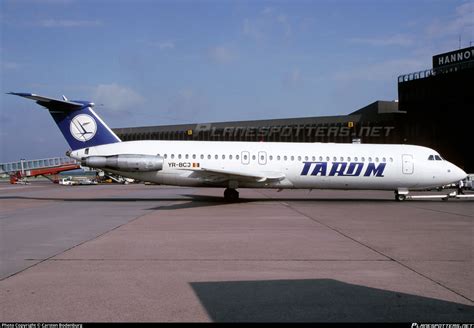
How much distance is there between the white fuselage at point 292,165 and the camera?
20922 millimetres

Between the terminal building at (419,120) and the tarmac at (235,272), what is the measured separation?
2355 centimetres

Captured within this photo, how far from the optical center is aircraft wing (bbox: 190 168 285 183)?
18953 mm

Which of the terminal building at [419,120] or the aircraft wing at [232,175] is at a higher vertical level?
the terminal building at [419,120]

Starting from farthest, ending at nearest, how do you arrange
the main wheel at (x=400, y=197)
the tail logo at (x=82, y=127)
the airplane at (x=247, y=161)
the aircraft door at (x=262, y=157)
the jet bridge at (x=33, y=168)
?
the jet bridge at (x=33, y=168)
the main wheel at (x=400, y=197)
the tail logo at (x=82, y=127)
the aircraft door at (x=262, y=157)
the airplane at (x=247, y=161)

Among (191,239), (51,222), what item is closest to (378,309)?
(191,239)

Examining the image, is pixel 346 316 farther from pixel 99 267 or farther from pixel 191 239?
pixel 191 239

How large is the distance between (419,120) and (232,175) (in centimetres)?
3356

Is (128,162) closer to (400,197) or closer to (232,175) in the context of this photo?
(232,175)

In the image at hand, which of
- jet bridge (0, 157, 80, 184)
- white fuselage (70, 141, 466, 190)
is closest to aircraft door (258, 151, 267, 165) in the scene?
white fuselage (70, 141, 466, 190)

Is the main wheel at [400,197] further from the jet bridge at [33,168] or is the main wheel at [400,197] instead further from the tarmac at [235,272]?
the jet bridge at [33,168]

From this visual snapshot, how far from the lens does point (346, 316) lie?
4.59 m

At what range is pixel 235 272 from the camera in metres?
6.63

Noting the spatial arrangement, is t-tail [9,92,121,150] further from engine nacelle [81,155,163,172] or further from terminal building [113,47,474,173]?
terminal building [113,47,474,173]

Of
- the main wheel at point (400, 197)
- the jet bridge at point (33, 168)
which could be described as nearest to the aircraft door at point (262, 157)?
the main wheel at point (400, 197)
